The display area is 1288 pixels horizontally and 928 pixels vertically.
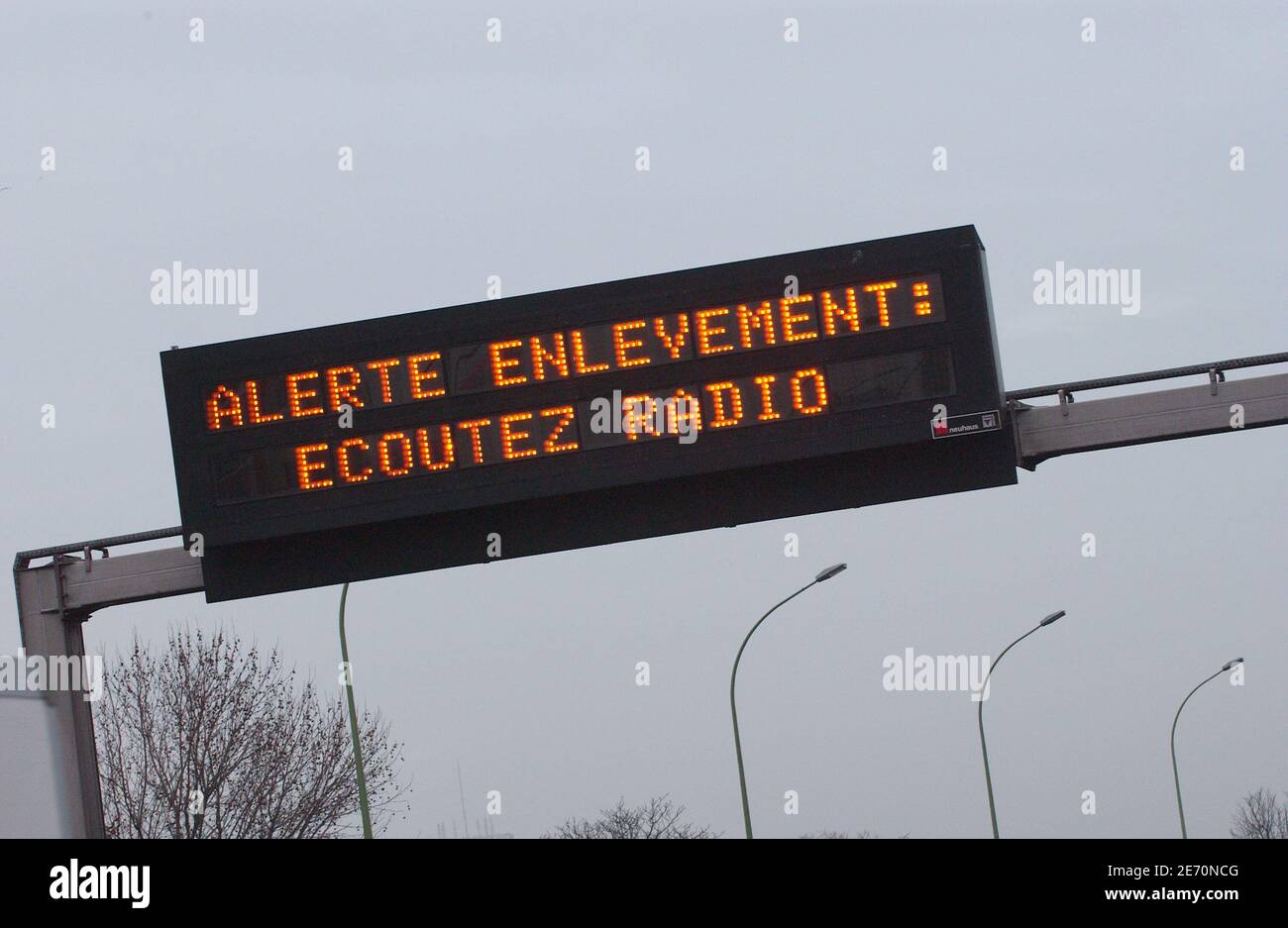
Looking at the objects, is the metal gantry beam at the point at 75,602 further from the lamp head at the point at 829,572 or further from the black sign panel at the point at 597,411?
the lamp head at the point at 829,572

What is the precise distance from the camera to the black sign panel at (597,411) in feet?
54.0

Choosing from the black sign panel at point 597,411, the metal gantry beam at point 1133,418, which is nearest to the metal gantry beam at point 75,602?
the black sign panel at point 597,411
